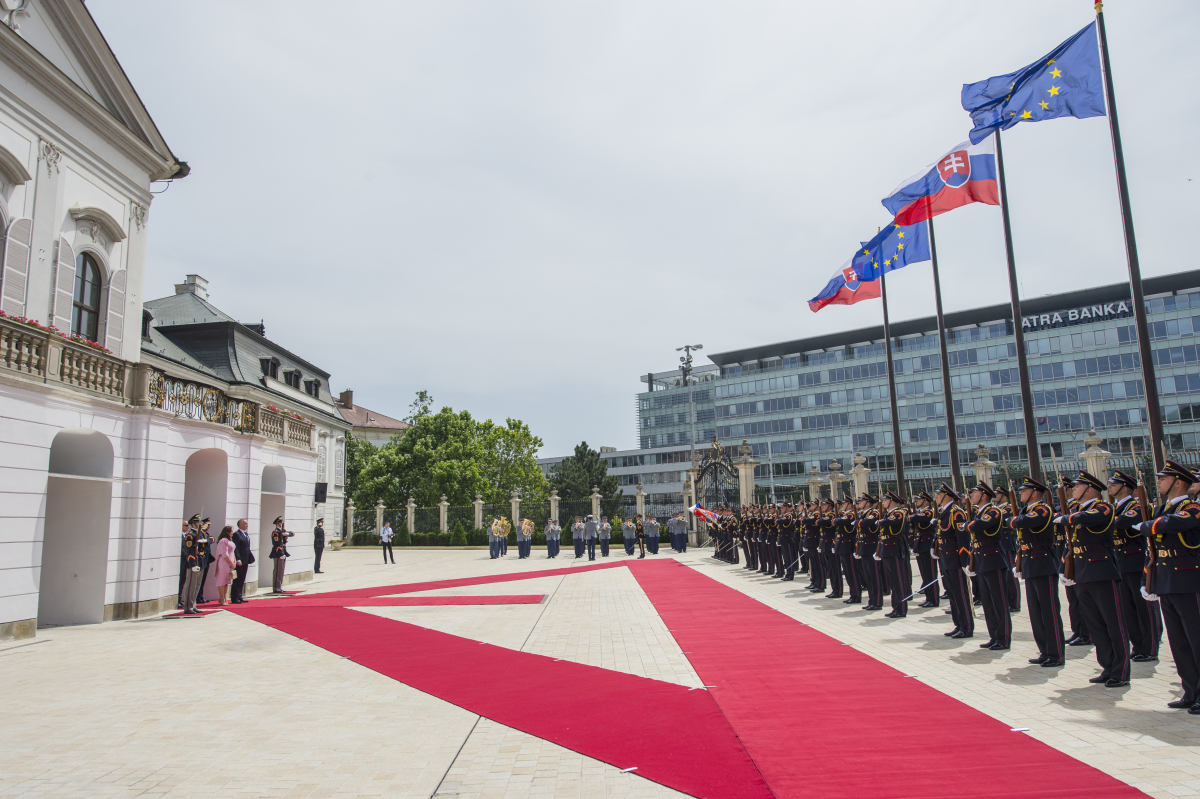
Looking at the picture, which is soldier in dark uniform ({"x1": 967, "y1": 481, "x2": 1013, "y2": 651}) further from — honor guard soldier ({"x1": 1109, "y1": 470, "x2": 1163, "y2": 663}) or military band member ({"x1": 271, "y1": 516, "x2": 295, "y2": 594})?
military band member ({"x1": 271, "y1": 516, "x2": 295, "y2": 594})

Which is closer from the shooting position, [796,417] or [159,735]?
[159,735]

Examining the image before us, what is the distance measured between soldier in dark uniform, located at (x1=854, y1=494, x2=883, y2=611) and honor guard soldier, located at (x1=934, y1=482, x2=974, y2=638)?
1924mm

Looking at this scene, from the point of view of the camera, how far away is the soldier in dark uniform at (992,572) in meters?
8.04

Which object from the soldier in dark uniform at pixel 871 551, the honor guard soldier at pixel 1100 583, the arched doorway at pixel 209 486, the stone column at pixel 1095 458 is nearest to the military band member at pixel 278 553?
the arched doorway at pixel 209 486

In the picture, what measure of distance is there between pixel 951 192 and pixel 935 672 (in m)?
11.0

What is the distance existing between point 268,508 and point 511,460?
3371 cm

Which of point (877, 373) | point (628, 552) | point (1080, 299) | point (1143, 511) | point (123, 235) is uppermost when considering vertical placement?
point (1080, 299)

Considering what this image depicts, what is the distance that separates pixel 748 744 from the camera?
16.1 ft

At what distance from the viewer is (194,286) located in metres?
35.0

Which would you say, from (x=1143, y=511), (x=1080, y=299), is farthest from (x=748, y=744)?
(x=1080, y=299)

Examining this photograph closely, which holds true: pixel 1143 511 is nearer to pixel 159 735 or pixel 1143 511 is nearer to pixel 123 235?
pixel 159 735

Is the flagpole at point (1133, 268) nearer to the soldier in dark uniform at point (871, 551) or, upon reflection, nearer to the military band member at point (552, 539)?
the soldier in dark uniform at point (871, 551)

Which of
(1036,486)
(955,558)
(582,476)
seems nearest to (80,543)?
(955,558)

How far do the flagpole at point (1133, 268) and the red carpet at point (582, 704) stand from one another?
5932 mm
